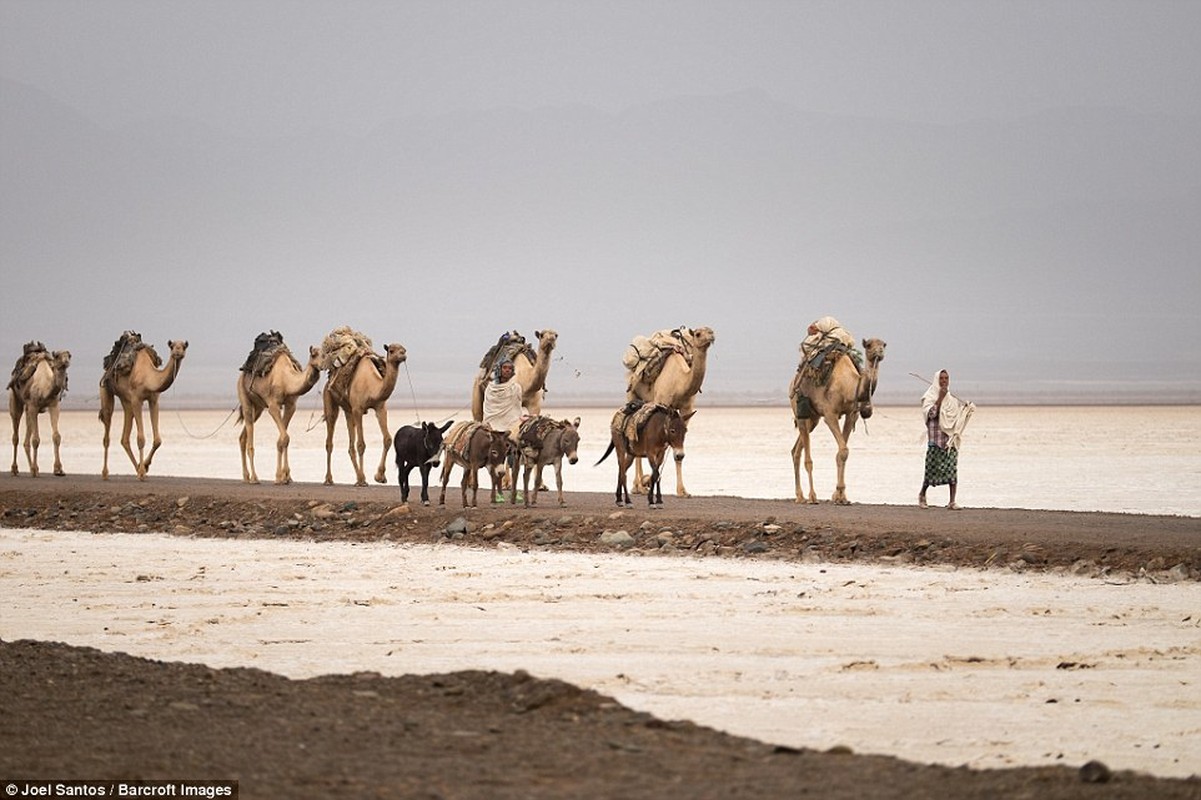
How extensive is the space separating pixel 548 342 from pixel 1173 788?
54.2 ft

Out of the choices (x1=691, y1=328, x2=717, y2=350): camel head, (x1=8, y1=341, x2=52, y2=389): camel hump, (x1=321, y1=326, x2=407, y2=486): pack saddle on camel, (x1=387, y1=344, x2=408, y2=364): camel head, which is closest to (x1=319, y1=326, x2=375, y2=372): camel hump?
(x1=321, y1=326, x2=407, y2=486): pack saddle on camel

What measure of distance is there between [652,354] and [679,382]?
26.5 inches

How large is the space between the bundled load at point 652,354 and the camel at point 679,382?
21 millimetres

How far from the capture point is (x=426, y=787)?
8.55 metres

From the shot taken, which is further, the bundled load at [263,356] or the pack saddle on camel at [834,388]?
the bundled load at [263,356]

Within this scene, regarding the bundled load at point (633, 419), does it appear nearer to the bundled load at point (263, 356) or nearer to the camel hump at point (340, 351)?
the camel hump at point (340, 351)

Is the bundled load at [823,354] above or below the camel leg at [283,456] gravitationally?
above

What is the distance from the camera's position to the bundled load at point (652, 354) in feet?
81.7

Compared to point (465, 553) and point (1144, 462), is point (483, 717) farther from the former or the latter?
point (1144, 462)

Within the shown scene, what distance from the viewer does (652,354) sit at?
984 inches

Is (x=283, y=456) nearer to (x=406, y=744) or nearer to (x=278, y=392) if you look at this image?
(x=278, y=392)

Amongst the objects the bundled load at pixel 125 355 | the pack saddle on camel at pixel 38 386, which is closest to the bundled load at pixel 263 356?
the bundled load at pixel 125 355

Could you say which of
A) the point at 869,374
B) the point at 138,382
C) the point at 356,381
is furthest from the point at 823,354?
the point at 138,382

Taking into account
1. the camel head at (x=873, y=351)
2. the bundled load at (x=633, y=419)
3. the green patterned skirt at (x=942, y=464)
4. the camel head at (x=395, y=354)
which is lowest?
the green patterned skirt at (x=942, y=464)
